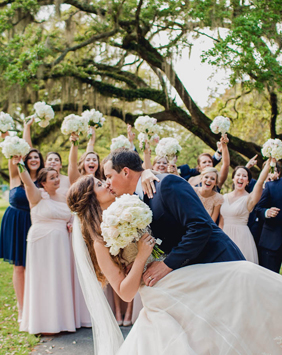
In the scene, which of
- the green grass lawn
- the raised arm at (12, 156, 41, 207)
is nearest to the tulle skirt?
the green grass lawn

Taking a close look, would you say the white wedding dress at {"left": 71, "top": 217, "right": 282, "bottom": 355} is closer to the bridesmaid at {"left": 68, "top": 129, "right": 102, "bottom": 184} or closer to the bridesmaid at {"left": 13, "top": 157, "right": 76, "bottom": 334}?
the bridesmaid at {"left": 13, "top": 157, "right": 76, "bottom": 334}

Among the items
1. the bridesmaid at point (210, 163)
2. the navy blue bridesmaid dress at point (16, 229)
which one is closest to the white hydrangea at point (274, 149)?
the bridesmaid at point (210, 163)

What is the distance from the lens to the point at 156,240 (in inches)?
102

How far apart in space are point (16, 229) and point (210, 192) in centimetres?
305

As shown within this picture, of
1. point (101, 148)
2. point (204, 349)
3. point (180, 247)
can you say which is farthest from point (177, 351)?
point (101, 148)

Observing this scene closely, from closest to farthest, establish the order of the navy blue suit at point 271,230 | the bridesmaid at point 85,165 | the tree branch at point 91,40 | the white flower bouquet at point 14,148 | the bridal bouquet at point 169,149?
1. the white flower bouquet at point 14,148
2. the bridesmaid at point 85,165
3. the navy blue suit at point 271,230
4. the bridal bouquet at point 169,149
5. the tree branch at point 91,40

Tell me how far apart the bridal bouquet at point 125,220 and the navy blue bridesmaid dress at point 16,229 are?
351cm

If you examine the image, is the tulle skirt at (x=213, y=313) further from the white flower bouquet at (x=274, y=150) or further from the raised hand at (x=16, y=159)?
the white flower bouquet at (x=274, y=150)

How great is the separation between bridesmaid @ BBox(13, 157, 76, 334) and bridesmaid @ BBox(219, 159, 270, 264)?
101 inches

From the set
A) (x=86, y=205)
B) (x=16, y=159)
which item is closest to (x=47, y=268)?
(x=16, y=159)

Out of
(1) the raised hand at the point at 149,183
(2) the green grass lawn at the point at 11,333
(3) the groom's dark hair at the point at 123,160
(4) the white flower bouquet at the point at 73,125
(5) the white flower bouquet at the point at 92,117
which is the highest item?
(5) the white flower bouquet at the point at 92,117

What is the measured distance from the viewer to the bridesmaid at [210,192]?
5.80m

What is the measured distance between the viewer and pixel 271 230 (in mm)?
6023

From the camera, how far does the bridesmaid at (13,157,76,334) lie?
199 inches
